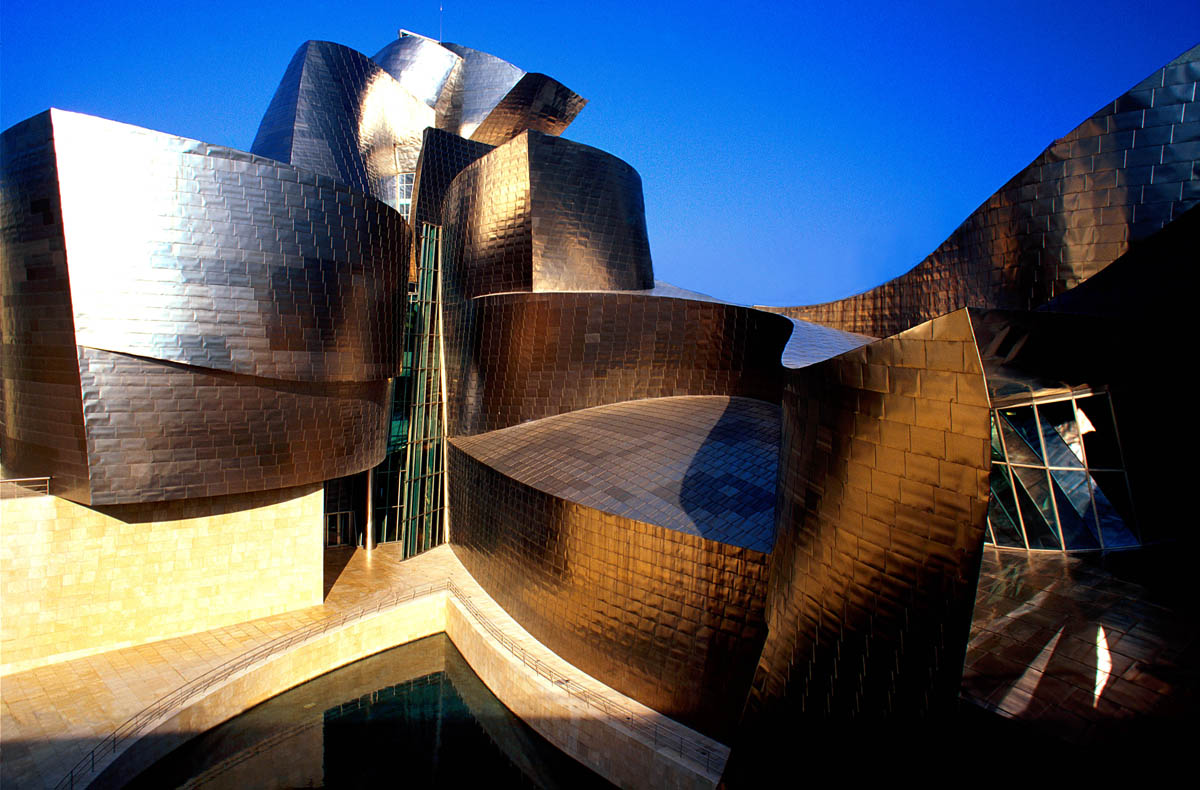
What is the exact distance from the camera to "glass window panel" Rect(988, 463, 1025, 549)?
7797 millimetres

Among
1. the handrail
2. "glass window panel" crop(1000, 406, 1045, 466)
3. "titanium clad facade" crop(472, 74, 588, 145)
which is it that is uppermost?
"titanium clad facade" crop(472, 74, 588, 145)

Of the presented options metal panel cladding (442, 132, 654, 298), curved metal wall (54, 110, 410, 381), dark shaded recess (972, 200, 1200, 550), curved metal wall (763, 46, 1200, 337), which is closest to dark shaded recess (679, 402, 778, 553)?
dark shaded recess (972, 200, 1200, 550)

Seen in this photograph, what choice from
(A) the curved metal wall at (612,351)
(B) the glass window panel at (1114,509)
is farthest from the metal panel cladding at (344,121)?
(B) the glass window panel at (1114,509)

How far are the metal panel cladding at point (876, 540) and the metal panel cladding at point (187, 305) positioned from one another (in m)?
9.88

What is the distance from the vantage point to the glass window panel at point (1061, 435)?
7340mm

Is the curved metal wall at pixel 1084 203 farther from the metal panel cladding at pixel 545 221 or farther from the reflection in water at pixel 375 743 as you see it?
the reflection in water at pixel 375 743

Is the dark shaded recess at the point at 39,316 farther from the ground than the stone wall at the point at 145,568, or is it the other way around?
the dark shaded recess at the point at 39,316

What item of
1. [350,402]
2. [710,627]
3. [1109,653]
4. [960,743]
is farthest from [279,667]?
[1109,653]

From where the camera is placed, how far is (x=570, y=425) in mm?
14289

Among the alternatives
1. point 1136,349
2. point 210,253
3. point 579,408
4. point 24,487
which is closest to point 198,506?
point 24,487

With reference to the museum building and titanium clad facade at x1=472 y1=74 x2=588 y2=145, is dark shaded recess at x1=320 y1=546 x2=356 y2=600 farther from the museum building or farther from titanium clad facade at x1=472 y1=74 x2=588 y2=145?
titanium clad facade at x1=472 y1=74 x2=588 y2=145

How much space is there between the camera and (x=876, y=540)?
587 cm

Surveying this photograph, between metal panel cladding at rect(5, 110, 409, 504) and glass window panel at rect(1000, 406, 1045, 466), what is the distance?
1197cm

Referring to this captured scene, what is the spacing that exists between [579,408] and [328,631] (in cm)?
717
